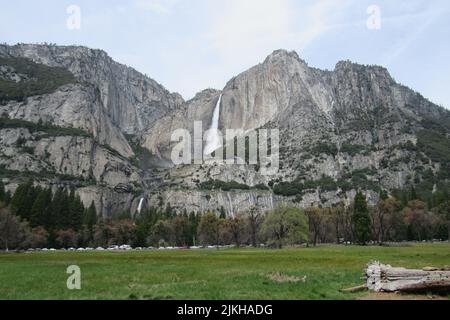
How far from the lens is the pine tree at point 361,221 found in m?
118

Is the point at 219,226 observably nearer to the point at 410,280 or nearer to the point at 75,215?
the point at 75,215

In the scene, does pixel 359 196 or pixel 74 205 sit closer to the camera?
pixel 359 196

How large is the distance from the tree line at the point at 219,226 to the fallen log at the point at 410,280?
96395 millimetres

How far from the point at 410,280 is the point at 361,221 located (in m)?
105

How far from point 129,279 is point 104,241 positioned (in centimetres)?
14274

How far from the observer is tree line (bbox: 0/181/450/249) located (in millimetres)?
116688

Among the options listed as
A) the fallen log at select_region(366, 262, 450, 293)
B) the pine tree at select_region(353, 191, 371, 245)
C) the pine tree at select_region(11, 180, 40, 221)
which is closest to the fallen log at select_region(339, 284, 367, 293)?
the fallen log at select_region(366, 262, 450, 293)

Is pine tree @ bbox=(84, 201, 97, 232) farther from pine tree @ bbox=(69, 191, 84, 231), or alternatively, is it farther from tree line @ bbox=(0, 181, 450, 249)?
pine tree @ bbox=(69, 191, 84, 231)

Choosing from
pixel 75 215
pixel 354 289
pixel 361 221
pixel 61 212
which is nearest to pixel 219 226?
pixel 75 215

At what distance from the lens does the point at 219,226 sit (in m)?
154

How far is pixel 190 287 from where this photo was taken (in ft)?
72.4
